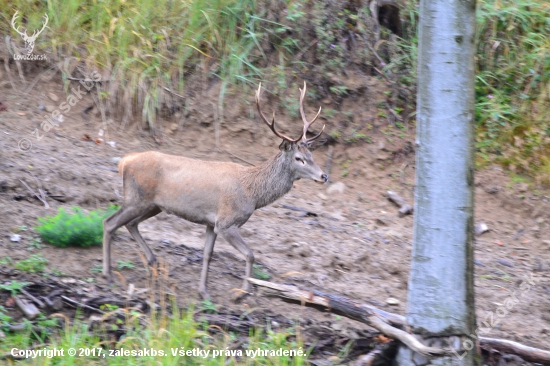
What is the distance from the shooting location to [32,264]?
596 centimetres

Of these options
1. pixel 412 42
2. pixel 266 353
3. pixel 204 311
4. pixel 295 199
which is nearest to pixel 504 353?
pixel 266 353

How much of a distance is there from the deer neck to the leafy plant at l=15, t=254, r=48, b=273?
2.02 meters

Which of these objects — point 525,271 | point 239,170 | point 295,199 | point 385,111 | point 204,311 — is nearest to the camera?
point 204,311

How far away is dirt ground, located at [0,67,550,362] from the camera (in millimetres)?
6539

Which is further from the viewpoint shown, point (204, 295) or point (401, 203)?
point (401, 203)

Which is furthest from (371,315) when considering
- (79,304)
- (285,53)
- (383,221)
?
(285,53)

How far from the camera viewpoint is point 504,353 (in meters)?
5.44

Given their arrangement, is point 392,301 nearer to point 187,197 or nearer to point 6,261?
point 187,197

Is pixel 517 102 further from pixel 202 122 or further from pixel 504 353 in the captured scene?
pixel 504 353

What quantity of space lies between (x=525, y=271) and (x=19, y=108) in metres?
6.75

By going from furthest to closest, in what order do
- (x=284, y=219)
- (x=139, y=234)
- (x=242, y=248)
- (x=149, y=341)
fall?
(x=284, y=219), (x=139, y=234), (x=242, y=248), (x=149, y=341)

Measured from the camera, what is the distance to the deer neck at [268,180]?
6910 mm

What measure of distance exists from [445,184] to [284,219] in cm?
358

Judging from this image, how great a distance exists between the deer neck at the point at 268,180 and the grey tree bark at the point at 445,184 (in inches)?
87.3
